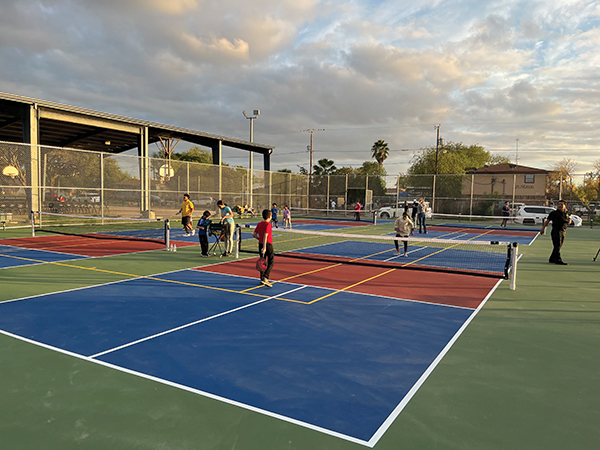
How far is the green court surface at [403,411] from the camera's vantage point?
383 cm

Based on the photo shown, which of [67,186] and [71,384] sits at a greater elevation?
[67,186]

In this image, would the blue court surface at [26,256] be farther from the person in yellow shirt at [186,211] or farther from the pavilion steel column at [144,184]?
the pavilion steel column at [144,184]

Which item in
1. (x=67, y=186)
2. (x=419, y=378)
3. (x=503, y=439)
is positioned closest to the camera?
(x=503, y=439)

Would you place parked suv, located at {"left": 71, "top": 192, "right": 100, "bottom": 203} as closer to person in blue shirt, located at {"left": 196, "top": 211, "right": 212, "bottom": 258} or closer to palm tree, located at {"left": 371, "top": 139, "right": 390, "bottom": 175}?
person in blue shirt, located at {"left": 196, "top": 211, "right": 212, "bottom": 258}

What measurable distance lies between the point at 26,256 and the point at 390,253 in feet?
42.1

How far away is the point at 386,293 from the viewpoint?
967cm

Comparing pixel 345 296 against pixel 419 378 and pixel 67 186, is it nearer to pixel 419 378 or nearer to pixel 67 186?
pixel 419 378

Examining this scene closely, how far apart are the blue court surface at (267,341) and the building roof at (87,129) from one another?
20.5 m

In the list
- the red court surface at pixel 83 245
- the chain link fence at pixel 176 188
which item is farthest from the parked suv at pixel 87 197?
the red court surface at pixel 83 245

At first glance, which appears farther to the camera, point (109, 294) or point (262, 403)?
point (109, 294)

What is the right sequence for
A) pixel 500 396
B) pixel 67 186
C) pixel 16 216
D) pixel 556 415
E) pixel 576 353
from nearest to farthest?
1. pixel 556 415
2. pixel 500 396
3. pixel 576 353
4. pixel 16 216
5. pixel 67 186

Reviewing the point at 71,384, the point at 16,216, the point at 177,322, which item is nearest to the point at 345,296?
the point at 177,322

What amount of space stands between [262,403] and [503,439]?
2.36 metres

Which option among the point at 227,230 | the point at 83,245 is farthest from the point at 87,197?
the point at 227,230
